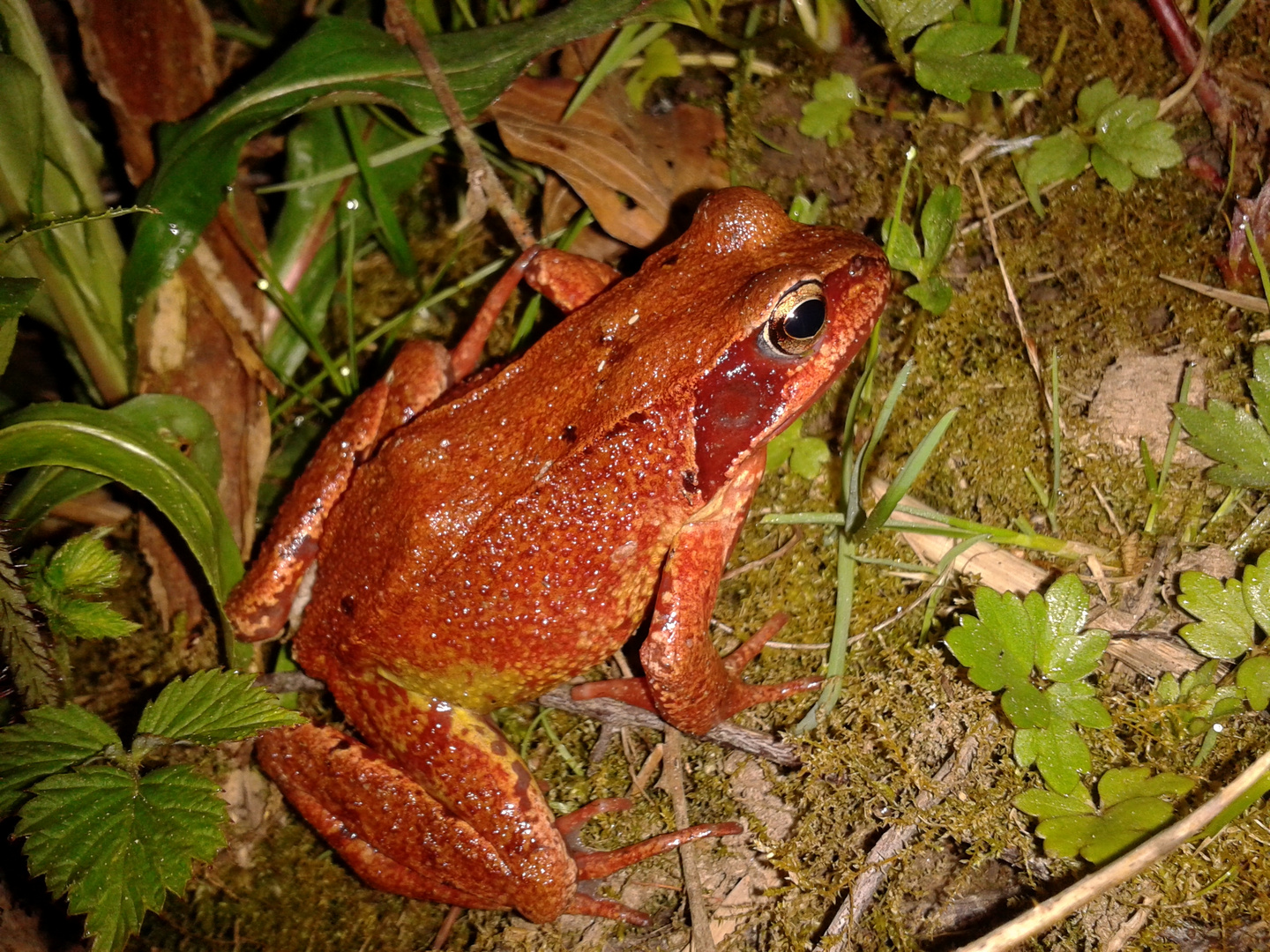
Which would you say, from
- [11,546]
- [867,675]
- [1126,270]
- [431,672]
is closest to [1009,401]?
[1126,270]

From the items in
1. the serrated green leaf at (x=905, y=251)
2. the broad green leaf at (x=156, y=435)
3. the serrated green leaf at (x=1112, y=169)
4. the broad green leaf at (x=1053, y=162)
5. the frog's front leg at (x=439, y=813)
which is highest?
the broad green leaf at (x=156, y=435)

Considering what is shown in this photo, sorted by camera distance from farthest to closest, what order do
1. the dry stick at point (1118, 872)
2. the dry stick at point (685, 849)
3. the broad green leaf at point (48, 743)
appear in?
the dry stick at point (685, 849) → the broad green leaf at point (48, 743) → the dry stick at point (1118, 872)

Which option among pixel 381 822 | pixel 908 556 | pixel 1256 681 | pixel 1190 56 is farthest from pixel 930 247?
pixel 381 822

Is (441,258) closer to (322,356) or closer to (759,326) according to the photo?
(322,356)

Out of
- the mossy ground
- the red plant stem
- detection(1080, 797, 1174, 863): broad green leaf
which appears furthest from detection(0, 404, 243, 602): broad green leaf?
the red plant stem

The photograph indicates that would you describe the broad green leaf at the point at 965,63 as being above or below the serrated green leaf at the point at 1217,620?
above

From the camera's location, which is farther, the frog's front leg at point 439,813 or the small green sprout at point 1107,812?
the frog's front leg at point 439,813

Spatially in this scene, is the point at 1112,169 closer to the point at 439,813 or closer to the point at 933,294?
the point at 933,294

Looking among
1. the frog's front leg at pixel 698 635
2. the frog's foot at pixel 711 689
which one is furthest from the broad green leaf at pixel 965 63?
the frog's foot at pixel 711 689

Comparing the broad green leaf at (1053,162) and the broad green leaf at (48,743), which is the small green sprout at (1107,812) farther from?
the broad green leaf at (48,743)
